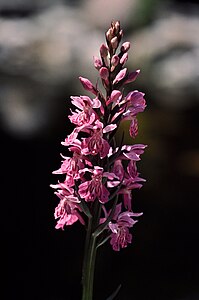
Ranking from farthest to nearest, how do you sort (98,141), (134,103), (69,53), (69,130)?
(69,53) < (69,130) < (134,103) < (98,141)

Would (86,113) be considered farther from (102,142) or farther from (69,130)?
(69,130)

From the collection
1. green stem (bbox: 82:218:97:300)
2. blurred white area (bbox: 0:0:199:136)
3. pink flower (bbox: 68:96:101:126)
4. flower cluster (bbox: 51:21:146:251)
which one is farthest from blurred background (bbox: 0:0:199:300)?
pink flower (bbox: 68:96:101:126)

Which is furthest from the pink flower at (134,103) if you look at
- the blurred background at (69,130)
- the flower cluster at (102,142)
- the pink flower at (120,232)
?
the blurred background at (69,130)

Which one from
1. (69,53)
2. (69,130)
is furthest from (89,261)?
(69,53)

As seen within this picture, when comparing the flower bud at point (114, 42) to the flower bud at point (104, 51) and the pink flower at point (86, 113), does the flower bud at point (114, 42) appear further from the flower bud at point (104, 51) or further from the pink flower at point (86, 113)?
the pink flower at point (86, 113)

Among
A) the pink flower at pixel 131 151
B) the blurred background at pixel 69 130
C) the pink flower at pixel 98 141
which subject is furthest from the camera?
the blurred background at pixel 69 130

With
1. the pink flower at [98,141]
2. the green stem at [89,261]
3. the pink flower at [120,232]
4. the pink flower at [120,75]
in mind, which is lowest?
the green stem at [89,261]
